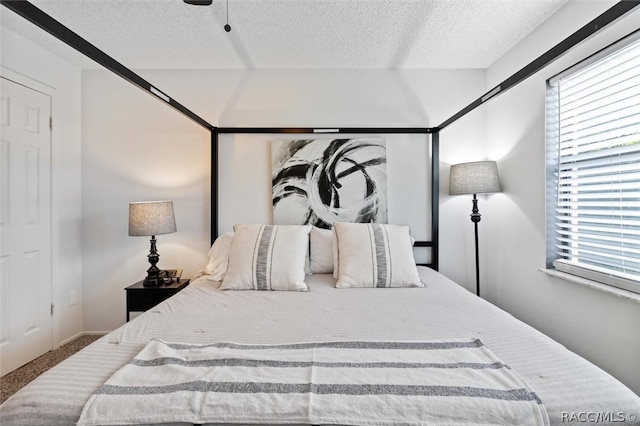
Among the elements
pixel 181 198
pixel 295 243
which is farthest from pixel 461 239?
pixel 181 198

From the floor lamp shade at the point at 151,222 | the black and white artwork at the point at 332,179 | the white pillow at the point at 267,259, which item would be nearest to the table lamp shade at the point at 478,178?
the black and white artwork at the point at 332,179

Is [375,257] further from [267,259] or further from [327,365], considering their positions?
[327,365]

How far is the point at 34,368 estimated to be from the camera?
2.21 metres

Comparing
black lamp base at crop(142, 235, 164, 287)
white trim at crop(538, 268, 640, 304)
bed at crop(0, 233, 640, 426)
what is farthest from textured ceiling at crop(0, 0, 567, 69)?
bed at crop(0, 233, 640, 426)

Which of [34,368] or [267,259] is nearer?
[267,259]

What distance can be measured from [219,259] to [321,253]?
79 cm

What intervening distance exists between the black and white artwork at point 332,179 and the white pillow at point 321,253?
0.30m

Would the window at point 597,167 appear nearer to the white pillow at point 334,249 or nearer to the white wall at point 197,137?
the white wall at point 197,137

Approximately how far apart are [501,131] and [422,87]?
78cm

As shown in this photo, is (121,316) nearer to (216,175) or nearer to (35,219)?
(35,219)

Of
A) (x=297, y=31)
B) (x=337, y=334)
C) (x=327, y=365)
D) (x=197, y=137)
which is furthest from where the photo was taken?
(x=197, y=137)

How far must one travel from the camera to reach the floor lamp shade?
224 cm

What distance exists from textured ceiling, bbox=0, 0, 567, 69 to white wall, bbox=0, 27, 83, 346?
17 cm

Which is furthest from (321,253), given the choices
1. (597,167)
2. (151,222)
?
(597,167)
